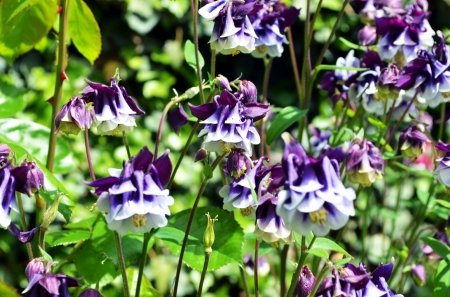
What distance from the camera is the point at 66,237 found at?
1406 millimetres

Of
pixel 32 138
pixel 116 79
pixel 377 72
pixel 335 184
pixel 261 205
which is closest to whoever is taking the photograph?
pixel 335 184

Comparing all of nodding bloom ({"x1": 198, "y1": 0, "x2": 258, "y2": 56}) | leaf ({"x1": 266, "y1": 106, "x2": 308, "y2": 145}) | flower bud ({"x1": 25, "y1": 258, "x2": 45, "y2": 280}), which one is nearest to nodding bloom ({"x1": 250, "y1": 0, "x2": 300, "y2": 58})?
leaf ({"x1": 266, "y1": 106, "x2": 308, "y2": 145})

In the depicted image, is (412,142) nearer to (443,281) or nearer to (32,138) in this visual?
(443,281)

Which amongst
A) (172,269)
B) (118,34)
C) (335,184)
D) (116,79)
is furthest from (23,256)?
(335,184)

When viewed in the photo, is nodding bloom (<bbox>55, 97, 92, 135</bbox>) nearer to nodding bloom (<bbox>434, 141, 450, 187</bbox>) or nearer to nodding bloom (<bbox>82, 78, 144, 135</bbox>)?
nodding bloom (<bbox>82, 78, 144, 135</bbox>)

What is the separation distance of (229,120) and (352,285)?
0.37 metres

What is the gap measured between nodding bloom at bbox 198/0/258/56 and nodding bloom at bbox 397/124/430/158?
609 millimetres

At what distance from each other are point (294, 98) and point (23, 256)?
1862mm

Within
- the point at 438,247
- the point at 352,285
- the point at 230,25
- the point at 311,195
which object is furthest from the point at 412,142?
the point at 311,195

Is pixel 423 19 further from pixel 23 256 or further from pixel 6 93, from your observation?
pixel 23 256

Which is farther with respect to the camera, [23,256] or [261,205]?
[23,256]

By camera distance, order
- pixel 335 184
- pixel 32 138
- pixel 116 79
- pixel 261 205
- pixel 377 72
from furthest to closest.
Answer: pixel 377 72, pixel 32 138, pixel 116 79, pixel 261 205, pixel 335 184

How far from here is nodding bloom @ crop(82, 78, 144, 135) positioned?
3.92 feet

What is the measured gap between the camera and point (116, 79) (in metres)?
1.26
